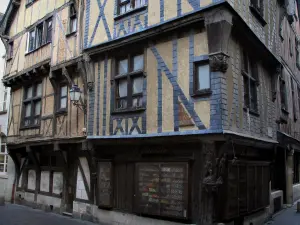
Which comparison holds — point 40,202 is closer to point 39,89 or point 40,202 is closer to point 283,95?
point 39,89

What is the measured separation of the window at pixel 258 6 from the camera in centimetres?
880

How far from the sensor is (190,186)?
23.9 ft

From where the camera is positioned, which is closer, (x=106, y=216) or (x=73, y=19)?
(x=106, y=216)

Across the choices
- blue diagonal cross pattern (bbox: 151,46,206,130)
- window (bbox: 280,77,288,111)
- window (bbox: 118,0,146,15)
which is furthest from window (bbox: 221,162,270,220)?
window (bbox: 118,0,146,15)

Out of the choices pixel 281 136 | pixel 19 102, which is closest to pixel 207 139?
pixel 281 136

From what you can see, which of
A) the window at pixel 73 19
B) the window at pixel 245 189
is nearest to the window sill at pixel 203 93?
the window at pixel 245 189

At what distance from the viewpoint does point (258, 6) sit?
30.6 feet

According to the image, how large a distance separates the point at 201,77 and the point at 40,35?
8077 millimetres

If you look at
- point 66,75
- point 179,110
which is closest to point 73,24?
point 66,75

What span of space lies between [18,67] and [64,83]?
3.48 m

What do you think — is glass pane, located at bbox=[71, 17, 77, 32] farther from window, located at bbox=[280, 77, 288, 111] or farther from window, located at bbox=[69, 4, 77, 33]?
window, located at bbox=[280, 77, 288, 111]

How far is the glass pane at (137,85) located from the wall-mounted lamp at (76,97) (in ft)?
6.33

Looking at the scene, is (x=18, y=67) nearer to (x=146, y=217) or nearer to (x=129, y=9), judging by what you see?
(x=129, y=9)

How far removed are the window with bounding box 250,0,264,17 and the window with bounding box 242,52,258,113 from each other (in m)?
1.31
